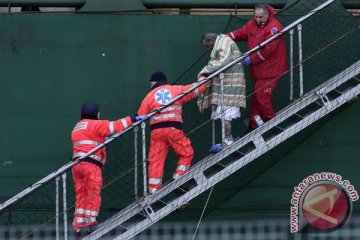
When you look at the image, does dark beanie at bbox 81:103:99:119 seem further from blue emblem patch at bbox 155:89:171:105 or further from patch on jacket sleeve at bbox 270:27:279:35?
patch on jacket sleeve at bbox 270:27:279:35

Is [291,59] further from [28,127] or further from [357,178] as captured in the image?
[28,127]

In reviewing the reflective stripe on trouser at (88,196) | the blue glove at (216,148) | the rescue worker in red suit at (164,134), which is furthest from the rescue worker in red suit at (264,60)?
the reflective stripe on trouser at (88,196)

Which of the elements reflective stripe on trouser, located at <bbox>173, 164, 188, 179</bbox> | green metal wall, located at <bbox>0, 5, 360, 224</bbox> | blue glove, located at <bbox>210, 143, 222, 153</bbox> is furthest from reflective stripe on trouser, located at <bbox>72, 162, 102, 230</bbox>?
green metal wall, located at <bbox>0, 5, 360, 224</bbox>

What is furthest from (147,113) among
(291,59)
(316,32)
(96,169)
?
(316,32)

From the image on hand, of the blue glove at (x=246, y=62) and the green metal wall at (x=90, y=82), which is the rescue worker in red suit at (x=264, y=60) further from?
the green metal wall at (x=90, y=82)

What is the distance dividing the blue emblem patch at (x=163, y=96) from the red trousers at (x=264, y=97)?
3.85 ft

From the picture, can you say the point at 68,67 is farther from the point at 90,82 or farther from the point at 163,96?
the point at 163,96

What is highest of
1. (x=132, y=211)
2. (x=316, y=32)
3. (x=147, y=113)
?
(x=316, y=32)

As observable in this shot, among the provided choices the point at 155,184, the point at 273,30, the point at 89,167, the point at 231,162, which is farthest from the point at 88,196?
the point at 273,30

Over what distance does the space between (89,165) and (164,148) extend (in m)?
0.96

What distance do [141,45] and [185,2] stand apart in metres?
0.86

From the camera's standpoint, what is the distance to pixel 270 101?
14.2 metres

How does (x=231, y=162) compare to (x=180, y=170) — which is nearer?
(x=180, y=170)

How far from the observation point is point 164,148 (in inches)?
544
